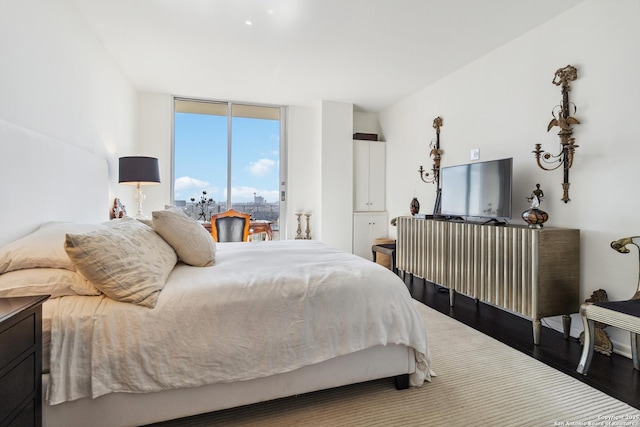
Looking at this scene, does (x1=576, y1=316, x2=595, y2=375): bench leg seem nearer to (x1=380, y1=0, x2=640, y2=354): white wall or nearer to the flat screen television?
(x1=380, y1=0, x2=640, y2=354): white wall

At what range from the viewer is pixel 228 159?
531 centimetres

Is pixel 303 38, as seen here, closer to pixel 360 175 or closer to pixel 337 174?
pixel 337 174

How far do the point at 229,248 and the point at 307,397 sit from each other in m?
1.37

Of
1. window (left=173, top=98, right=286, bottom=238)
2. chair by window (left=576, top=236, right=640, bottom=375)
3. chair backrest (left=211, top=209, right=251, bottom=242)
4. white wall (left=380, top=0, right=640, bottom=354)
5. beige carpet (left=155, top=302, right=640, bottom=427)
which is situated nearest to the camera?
beige carpet (left=155, top=302, right=640, bottom=427)

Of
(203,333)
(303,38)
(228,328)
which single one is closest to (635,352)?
(228,328)

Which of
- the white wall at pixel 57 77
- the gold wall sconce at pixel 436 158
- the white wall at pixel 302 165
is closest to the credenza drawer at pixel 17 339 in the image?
the white wall at pixel 57 77

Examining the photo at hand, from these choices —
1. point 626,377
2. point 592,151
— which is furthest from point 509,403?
point 592,151

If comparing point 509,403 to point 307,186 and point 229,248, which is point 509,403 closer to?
point 229,248

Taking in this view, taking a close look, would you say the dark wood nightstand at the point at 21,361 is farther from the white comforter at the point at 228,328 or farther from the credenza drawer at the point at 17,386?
the white comforter at the point at 228,328

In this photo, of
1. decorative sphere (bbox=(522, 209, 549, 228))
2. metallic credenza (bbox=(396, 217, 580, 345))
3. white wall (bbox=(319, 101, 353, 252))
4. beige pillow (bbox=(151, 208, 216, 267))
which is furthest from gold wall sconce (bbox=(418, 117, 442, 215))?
beige pillow (bbox=(151, 208, 216, 267))

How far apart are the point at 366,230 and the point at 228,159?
2631mm

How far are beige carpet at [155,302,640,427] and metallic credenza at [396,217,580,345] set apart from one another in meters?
0.60

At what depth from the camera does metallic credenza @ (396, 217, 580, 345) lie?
2438mm

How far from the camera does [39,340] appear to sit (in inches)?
45.6
